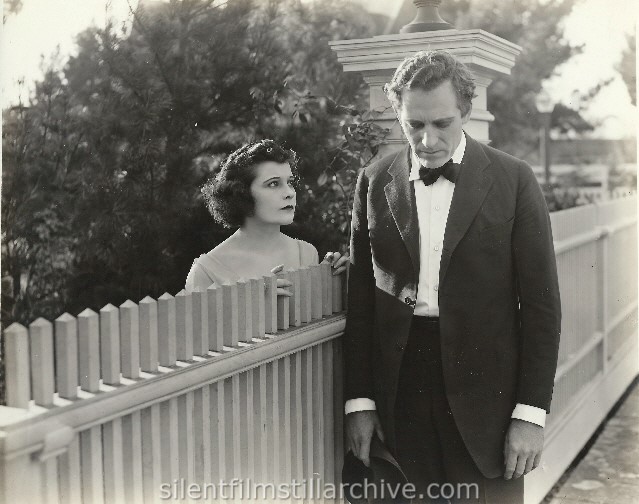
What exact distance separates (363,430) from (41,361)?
1424 mm

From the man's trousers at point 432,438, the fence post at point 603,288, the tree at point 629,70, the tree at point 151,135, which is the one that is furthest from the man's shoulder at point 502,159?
the fence post at point 603,288

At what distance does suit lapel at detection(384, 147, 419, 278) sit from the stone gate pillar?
130cm

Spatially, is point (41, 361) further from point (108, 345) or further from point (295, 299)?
point (295, 299)

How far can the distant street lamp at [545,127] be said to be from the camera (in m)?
7.23

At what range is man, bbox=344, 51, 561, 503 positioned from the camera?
9.06ft

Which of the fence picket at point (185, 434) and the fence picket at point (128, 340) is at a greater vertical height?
the fence picket at point (128, 340)

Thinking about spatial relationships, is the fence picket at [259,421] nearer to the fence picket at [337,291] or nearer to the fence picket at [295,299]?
the fence picket at [295,299]

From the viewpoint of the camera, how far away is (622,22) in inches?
160

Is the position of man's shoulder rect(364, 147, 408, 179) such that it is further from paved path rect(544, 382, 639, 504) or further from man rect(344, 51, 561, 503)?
paved path rect(544, 382, 639, 504)

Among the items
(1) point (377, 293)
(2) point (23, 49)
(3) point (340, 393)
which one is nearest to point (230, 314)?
(1) point (377, 293)

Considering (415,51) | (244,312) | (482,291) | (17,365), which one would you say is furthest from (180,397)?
(415,51)

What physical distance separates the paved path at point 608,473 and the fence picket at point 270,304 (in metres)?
2.57

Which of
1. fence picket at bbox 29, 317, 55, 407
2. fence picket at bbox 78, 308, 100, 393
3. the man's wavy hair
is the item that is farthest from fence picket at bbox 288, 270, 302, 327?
fence picket at bbox 29, 317, 55, 407

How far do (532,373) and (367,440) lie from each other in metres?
0.68
